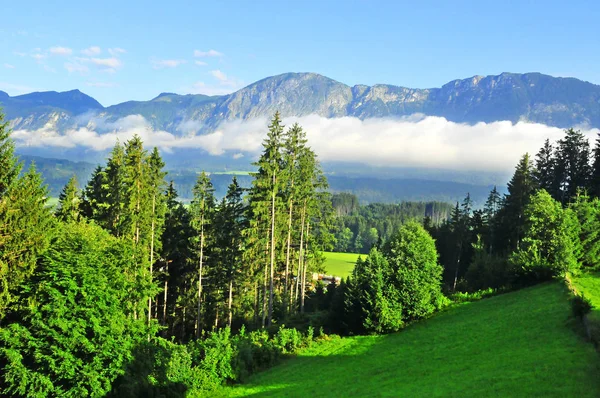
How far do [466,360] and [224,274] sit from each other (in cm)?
3059

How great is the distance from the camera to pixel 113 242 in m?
31.2

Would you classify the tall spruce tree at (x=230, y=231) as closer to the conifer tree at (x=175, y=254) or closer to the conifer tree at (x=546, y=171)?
the conifer tree at (x=175, y=254)

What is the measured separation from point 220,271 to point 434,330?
24083 mm

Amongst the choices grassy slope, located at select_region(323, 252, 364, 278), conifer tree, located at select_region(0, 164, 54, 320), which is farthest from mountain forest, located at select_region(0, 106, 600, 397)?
grassy slope, located at select_region(323, 252, 364, 278)

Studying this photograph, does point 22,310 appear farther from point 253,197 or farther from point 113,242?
point 253,197

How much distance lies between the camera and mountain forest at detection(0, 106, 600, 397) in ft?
84.4

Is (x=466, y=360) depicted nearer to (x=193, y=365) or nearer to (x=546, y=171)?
(x=193, y=365)

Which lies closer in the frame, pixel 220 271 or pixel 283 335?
pixel 283 335

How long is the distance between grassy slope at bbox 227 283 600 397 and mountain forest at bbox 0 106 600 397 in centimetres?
39

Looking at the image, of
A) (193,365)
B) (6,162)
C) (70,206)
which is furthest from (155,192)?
(193,365)

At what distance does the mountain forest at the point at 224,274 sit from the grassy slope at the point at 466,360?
1.28 feet

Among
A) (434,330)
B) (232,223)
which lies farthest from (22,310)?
(434,330)


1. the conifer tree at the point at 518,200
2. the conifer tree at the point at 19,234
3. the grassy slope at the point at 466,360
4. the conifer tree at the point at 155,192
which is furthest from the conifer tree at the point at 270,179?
the conifer tree at the point at 518,200

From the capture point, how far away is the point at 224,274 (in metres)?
50.7
